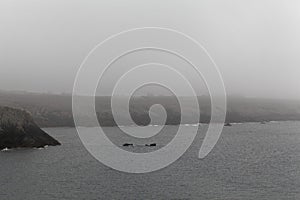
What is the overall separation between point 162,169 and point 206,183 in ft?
62.8

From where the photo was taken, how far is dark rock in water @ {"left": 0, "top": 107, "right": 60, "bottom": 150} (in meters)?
128

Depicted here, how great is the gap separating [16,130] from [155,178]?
207 ft

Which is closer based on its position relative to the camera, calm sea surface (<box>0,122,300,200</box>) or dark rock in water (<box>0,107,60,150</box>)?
calm sea surface (<box>0,122,300,200</box>)

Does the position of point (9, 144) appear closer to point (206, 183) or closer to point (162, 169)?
point (162, 169)

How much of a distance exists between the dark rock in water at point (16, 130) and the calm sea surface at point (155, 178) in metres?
7.82

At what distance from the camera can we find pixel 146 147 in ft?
A: 471

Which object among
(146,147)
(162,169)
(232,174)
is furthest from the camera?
(146,147)

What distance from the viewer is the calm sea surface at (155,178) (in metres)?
70.5

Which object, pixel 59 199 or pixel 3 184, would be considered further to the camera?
pixel 3 184

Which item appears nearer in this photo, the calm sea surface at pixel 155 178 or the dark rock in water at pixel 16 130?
the calm sea surface at pixel 155 178

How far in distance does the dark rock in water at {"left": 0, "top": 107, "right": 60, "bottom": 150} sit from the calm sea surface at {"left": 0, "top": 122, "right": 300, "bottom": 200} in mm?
7815

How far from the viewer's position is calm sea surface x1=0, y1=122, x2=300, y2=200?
231 ft

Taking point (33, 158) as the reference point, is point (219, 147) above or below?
above

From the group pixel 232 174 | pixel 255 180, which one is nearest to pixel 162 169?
pixel 232 174
